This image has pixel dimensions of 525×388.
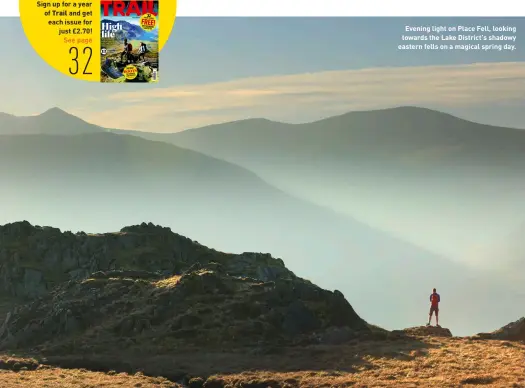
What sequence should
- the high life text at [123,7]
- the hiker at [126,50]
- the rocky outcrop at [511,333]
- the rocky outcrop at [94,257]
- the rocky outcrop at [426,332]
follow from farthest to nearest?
1. the rocky outcrop at [94,257]
2. the rocky outcrop at [426,332]
3. the rocky outcrop at [511,333]
4. the hiker at [126,50]
5. the high life text at [123,7]

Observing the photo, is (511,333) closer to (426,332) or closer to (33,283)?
(426,332)

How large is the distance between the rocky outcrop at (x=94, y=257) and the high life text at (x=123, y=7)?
49656mm

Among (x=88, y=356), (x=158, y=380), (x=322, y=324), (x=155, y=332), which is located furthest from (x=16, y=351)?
(x=322, y=324)

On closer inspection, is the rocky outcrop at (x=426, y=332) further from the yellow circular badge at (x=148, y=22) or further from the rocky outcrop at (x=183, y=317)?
the yellow circular badge at (x=148, y=22)

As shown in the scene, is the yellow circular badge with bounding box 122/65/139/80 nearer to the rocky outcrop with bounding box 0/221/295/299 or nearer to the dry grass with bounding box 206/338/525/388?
the dry grass with bounding box 206/338/525/388

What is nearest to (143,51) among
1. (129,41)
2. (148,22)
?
(129,41)

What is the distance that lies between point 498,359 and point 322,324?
17884 mm

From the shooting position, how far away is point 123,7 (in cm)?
5228

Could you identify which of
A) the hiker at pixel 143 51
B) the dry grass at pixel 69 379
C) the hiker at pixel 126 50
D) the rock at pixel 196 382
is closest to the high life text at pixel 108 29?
the hiker at pixel 126 50

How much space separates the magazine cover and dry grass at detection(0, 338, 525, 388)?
2437 centimetres

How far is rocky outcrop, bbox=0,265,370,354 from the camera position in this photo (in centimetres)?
6384

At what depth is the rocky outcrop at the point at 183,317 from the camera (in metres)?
63.8

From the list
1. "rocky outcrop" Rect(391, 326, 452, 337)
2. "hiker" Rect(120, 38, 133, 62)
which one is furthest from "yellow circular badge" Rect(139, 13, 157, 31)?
"rocky outcrop" Rect(391, 326, 452, 337)

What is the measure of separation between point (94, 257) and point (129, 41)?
5429 cm
